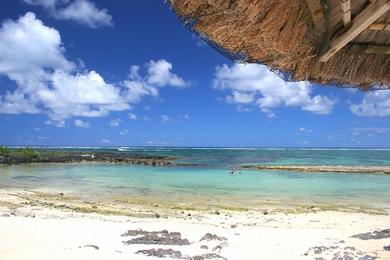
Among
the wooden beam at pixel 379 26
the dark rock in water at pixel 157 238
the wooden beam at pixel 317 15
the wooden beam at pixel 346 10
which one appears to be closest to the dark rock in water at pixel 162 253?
the dark rock in water at pixel 157 238

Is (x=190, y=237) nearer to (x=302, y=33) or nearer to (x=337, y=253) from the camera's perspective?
(x=337, y=253)

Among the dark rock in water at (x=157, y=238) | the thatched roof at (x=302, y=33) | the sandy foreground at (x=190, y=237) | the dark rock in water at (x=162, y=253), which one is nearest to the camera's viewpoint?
the thatched roof at (x=302, y=33)

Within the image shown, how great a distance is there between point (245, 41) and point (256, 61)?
14.7 inches

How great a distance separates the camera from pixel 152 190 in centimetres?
1698

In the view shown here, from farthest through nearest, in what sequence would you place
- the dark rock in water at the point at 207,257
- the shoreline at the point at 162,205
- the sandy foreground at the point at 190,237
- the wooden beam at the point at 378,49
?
the shoreline at the point at 162,205, the sandy foreground at the point at 190,237, the dark rock in water at the point at 207,257, the wooden beam at the point at 378,49

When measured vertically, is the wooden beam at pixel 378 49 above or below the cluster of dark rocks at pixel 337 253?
above

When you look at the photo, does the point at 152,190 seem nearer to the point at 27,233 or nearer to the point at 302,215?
the point at 302,215

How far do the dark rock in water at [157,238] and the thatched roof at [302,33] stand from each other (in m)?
4.15

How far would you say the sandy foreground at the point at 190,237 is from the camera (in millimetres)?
6266

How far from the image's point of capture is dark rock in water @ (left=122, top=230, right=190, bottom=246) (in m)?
6.94

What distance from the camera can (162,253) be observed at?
6.20 metres

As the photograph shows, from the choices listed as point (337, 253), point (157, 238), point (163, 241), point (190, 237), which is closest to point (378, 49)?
point (337, 253)

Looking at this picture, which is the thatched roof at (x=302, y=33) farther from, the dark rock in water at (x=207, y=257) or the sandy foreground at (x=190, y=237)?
the sandy foreground at (x=190, y=237)

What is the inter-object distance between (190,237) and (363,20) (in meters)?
5.68
